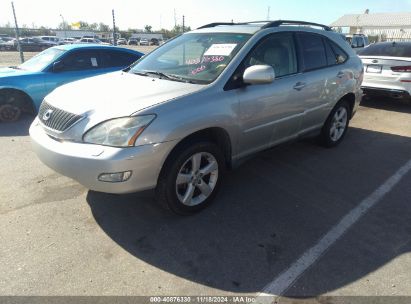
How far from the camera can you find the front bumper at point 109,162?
9.05ft

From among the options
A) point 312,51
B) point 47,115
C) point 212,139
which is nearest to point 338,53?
point 312,51

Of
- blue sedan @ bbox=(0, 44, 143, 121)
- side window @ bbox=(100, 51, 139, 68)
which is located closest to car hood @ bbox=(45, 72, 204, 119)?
blue sedan @ bbox=(0, 44, 143, 121)

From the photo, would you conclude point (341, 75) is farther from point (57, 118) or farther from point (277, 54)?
point (57, 118)

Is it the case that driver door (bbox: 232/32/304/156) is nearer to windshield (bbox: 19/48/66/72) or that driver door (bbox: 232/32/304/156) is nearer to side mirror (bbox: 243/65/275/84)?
side mirror (bbox: 243/65/275/84)

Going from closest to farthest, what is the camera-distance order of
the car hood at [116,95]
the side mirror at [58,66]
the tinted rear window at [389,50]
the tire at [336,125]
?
1. the car hood at [116,95]
2. the tire at [336,125]
3. the side mirror at [58,66]
4. the tinted rear window at [389,50]

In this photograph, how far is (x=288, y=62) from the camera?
4164 millimetres

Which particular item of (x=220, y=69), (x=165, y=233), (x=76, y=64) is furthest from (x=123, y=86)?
(x=76, y=64)

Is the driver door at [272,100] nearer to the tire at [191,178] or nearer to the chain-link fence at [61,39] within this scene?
the tire at [191,178]

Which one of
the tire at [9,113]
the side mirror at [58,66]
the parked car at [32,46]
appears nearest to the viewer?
the tire at [9,113]

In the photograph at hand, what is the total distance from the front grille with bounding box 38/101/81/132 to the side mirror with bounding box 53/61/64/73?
3.66 m

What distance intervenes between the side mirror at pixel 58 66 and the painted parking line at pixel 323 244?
5.84 m

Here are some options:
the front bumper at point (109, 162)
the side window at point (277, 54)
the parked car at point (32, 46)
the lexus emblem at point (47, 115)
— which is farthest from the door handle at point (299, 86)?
the parked car at point (32, 46)

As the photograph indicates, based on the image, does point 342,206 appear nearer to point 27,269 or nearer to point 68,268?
point 68,268

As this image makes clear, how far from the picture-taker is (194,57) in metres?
3.94
